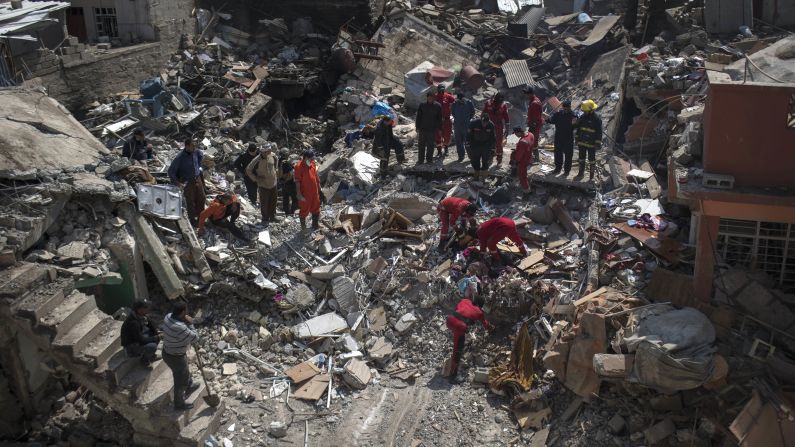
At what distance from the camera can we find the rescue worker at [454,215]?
13.0 m

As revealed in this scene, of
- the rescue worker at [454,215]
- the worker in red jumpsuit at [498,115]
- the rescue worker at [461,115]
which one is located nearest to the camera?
the rescue worker at [454,215]

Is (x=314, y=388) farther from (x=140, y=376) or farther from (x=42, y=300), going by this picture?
(x=42, y=300)

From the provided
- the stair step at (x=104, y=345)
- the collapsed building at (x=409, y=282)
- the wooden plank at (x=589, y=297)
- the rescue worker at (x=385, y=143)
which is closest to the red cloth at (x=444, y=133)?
the collapsed building at (x=409, y=282)

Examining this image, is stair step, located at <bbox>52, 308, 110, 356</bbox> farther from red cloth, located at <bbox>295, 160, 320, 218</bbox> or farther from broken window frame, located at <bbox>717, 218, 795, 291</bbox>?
broken window frame, located at <bbox>717, 218, 795, 291</bbox>

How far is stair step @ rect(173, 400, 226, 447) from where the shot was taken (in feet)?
34.1

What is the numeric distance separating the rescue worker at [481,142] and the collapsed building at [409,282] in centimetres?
32

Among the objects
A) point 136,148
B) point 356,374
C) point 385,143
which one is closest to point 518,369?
point 356,374

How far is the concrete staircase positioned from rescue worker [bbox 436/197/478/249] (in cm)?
463

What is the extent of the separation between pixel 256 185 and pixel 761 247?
27.0 feet

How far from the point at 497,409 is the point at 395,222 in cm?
417

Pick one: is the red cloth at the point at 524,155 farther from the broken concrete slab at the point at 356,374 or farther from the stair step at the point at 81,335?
the stair step at the point at 81,335

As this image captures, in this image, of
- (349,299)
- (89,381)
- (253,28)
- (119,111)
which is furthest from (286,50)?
(89,381)

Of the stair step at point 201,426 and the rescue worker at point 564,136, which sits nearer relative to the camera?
the stair step at point 201,426

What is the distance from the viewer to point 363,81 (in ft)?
66.7
